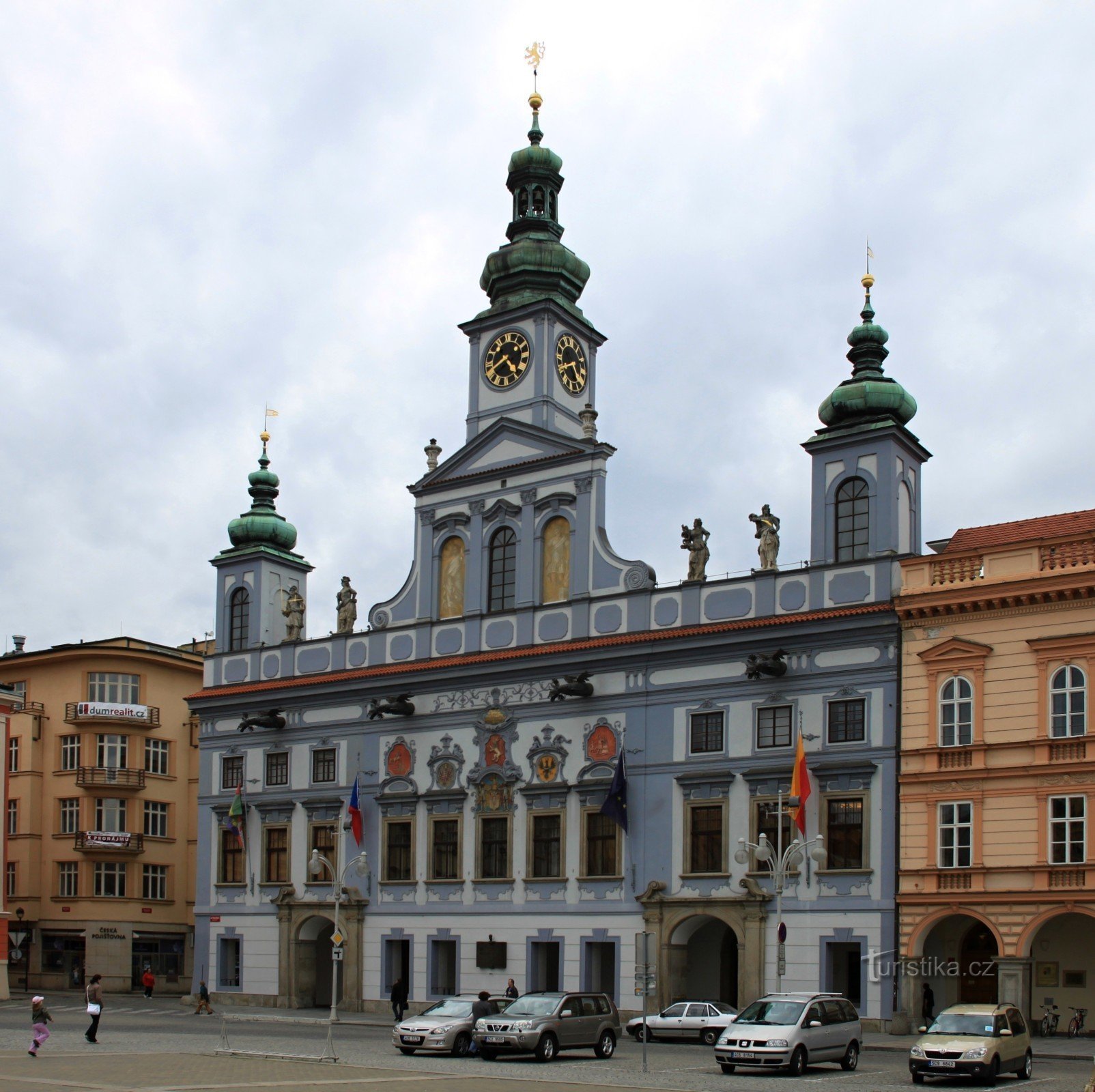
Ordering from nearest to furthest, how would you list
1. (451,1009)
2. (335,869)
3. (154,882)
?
(451,1009) → (335,869) → (154,882)

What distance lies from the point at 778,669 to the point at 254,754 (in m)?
21.8

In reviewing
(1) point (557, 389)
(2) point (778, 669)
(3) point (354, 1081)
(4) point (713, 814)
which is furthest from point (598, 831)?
(3) point (354, 1081)

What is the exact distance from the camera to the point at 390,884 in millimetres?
51938

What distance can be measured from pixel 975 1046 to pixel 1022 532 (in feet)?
64.8

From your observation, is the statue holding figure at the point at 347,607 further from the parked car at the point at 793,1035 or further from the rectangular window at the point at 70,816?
the parked car at the point at 793,1035

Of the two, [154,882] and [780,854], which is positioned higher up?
[780,854]

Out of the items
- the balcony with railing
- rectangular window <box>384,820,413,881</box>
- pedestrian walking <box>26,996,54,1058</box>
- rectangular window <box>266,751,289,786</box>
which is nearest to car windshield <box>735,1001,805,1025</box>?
pedestrian walking <box>26,996,54,1058</box>

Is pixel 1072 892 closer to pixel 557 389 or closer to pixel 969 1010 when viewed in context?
pixel 969 1010

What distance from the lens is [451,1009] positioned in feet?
115

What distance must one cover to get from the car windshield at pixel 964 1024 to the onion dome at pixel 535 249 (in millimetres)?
31040

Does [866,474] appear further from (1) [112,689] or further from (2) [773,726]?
(1) [112,689]

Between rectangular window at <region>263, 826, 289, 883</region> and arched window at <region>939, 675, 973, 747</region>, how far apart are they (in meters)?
24.7

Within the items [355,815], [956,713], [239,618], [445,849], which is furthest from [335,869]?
[956,713]

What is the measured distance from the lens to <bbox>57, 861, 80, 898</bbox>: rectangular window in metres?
66.8
